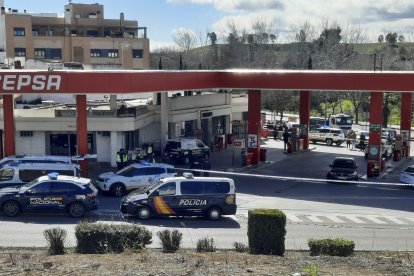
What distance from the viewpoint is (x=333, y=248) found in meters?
18.4

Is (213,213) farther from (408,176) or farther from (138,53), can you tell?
(138,53)

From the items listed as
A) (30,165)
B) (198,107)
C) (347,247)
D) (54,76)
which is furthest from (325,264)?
(198,107)

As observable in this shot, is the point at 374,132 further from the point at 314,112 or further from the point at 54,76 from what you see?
the point at 314,112

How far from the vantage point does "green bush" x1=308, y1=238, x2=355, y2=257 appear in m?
18.4

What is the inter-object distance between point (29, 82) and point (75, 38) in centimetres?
5963

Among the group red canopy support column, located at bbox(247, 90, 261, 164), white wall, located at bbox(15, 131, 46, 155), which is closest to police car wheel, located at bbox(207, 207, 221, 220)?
red canopy support column, located at bbox(247, 90, 261, 164)

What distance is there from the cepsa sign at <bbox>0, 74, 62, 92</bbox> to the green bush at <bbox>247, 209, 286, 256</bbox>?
595 inches

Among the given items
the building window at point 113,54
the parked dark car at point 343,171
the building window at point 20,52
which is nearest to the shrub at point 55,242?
the parked dark car at point 343,171

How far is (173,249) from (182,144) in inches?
816

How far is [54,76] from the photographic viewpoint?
3056 centimetres

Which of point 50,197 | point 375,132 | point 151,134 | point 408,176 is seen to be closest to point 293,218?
point 50,197

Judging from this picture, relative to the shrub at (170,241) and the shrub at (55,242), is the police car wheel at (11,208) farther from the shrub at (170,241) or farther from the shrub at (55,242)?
the shrub at (170,241)

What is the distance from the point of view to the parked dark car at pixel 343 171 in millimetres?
33938

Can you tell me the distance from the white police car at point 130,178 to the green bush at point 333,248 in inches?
459
